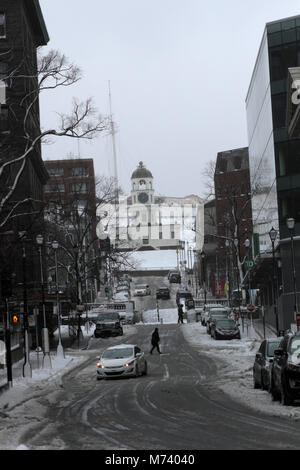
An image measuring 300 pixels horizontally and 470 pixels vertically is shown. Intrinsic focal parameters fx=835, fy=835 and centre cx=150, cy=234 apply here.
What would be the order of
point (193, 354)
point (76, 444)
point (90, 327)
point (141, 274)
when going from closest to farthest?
point (76, 444) → point (193, 354) → point (90, 327) → point (141, 274)

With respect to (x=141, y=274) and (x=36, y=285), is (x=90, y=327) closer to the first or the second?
(x=36, y=285)

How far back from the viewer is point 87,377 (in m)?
33.8

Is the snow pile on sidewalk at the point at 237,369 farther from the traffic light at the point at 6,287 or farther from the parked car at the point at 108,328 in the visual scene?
the traffic light at the point at 6,287

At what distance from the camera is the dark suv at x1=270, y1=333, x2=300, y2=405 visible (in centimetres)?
1869

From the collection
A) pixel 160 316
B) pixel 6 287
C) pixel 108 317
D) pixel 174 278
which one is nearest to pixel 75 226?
pixel 108 317

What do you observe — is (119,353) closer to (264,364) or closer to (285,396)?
(264,364)

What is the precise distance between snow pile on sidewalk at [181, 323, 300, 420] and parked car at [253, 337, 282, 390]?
277mm

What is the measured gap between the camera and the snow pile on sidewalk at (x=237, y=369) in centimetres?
1933

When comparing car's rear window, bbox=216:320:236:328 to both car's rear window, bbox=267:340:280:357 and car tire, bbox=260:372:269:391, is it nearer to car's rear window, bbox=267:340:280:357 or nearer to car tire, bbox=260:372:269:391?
car's rear window, bbox=267:340:280:357

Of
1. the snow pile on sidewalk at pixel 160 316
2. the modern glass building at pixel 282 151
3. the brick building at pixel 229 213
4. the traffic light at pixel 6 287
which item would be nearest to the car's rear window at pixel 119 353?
the traffic light at pixel 6 287

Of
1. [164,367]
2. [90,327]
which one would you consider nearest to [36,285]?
[90,327]

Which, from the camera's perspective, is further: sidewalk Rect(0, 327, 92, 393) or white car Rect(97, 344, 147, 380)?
sidewalk Rect(0, 327, 92, 393)

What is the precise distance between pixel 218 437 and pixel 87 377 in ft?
64.3

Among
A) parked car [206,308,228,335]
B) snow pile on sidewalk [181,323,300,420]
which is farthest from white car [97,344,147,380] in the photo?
parked car [206,308,228,335]
